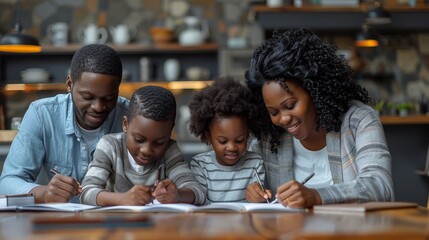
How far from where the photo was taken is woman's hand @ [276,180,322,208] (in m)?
1.89

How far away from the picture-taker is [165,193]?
6.63ft

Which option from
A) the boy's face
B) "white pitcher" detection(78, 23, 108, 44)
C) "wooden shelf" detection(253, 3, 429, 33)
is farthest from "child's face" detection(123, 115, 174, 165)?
"white pitcher" detection(78, 23, 108, 44)

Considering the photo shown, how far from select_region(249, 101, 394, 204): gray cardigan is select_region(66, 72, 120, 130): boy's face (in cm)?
60

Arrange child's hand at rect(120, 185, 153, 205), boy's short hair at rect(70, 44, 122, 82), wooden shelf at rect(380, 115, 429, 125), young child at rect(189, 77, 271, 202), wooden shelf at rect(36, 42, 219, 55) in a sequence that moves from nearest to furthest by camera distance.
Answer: child's hand at rect(120, 185, 153, 205) → boy's short hair at rect(70, 44, 122, 82) → young child at rect(189, 77, 271, 202) → wooden shelf at rect(380, 115, 429, 125) → wooden shelf at rect(36, 42, 219, 55)

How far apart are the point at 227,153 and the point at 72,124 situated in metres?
0.58

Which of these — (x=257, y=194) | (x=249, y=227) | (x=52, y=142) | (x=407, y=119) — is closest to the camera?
(x=249, y=227)

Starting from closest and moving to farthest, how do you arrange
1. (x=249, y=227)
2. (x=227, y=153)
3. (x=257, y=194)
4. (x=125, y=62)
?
(x=249, y=227) → (x=257, y=194) → (x=227, y=153) → (x=125, y=62)

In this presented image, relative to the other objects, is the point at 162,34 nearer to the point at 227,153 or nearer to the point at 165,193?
the point at 227,153

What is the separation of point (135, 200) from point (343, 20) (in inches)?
210

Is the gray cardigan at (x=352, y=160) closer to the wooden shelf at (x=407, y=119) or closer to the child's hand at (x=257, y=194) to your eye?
the child's hand at (x=257, y=194)

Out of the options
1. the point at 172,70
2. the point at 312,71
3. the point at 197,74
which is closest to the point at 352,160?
the point at 312,71

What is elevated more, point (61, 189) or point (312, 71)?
point (312, 71)

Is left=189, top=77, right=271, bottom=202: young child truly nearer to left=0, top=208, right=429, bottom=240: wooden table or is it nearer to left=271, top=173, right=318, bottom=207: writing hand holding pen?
left=271, top=173, right=318, bottom=207: writing hand holding pen

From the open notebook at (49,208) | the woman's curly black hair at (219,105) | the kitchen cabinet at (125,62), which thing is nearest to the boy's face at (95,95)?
the woman's curly black hair at (219,105)
